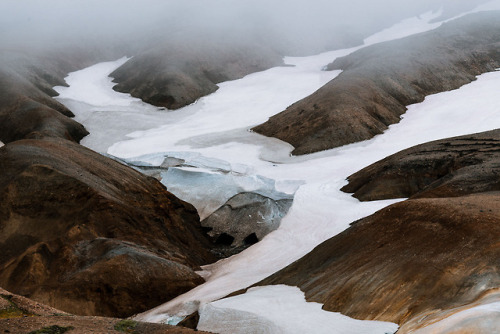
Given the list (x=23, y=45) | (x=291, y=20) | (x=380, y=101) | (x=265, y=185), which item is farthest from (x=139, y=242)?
(x=291, y=20)

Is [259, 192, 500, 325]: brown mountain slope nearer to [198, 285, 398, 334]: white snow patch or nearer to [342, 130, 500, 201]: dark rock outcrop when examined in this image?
[198, 285, 398, 334]: white snow patch

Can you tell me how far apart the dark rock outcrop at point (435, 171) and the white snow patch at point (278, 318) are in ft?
29.5

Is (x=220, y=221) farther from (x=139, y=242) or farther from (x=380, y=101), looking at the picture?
(x=380, y=101)

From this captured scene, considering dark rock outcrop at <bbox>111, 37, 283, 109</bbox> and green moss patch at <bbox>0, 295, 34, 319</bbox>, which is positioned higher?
green moss patch at <bbox>0, 295, 34, 319</bbox>

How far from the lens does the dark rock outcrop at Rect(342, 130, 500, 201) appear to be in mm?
19031

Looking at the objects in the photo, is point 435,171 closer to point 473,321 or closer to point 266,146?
point 473,321

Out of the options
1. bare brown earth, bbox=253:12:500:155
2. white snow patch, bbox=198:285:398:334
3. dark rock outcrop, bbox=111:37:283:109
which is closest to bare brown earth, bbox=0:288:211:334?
white snow patch, bbox=198:285:398:334

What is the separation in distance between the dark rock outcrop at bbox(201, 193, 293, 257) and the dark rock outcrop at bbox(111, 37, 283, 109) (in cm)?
3656

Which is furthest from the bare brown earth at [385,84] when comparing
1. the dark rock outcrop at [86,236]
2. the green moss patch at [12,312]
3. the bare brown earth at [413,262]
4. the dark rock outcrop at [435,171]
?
the green moss patch at [12,312]

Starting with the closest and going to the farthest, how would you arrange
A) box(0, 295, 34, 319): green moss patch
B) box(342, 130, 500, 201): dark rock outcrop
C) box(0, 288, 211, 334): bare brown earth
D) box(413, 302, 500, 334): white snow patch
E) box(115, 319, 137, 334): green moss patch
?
box(413, 302, 500, 334): white snow patch
box(0, 288, 211, 334): bare brown earth
box(115, 319, 137, 334): green moss patch
box(0, 295, 34, 319): green moss patch
box(342, 130, 500, 201): dark rock outcrop

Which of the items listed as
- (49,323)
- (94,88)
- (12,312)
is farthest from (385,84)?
(49,323)

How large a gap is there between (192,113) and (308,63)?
32856 mm

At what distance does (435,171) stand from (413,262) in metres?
13.3

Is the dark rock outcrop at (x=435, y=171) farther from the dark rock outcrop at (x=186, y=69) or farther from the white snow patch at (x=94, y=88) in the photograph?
the white snow patch at (x=94, y=88)
